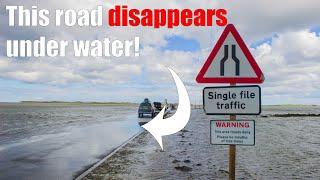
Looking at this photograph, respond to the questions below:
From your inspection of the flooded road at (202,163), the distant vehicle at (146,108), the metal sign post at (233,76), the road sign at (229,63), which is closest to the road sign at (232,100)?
the metal sign post at (233,76)

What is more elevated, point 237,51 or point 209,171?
point 237,51

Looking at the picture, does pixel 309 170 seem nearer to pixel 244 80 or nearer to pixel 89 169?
pixel 89 169

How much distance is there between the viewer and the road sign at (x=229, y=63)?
678cm

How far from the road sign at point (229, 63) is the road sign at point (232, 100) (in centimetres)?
15

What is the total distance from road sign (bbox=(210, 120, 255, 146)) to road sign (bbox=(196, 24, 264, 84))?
630 millimetres

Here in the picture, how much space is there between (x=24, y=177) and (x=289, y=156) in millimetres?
11599

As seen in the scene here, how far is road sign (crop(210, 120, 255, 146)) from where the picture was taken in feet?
22.4

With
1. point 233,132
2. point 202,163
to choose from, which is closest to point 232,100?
point 233,132

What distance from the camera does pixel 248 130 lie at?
6.83 metres

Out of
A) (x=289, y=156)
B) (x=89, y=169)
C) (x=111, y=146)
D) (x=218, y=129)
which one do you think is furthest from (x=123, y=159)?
(x=218, y=129)

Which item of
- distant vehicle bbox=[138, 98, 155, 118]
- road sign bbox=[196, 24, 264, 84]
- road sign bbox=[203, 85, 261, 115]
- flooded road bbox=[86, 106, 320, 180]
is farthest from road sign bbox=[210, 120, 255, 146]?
distant vehicle bbox=[138, 98, 155, 118]

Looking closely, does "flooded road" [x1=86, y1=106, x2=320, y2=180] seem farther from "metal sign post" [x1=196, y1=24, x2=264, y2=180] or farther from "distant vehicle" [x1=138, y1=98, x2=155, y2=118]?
"distant vehicle" [x1=138, y1=98, x2=155, y2=118]

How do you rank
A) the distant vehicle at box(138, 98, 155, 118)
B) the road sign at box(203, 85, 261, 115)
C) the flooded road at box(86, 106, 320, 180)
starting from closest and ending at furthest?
the road sign at box(203, 85, 261, 115)
the flooded road at box(86, 106, 320, 180)
the distant vehicle at box(138, 98, 155, 118)

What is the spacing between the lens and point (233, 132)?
22.6 feet
